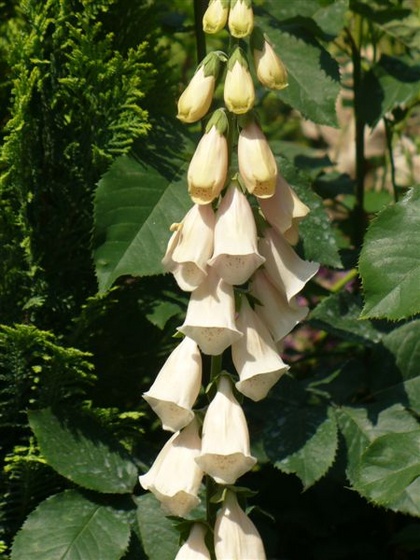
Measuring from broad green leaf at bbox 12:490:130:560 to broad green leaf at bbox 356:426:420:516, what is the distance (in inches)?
18.4

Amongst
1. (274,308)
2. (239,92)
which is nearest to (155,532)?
(274,308)

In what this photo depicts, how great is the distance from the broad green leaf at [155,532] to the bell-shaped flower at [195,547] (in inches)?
10.2

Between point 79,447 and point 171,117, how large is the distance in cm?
77

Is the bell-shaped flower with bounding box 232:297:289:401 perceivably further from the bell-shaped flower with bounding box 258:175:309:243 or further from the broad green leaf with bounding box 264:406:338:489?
the broad green leaf with bounding box 264:406:338:489

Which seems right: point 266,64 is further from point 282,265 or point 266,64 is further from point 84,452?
point 84,452

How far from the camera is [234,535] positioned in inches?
64.6

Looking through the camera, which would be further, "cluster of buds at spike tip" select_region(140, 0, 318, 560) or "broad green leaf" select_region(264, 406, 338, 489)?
"broad green leaf" select_region(264, 406, 338, 489)

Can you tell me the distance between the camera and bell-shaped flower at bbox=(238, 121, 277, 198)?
1550 mm

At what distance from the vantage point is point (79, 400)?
89.8 inches

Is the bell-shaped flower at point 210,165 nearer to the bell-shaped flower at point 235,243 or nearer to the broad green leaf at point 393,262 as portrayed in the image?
the bell-shaped flower at point 235,243

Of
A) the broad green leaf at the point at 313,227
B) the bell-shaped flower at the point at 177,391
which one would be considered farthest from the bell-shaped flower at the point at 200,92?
the broad green leaf at the point at 313,227

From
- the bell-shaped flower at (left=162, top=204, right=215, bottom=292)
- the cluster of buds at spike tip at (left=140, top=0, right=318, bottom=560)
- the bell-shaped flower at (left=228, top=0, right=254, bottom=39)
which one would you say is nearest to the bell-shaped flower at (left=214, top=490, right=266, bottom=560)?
the cluster of buds at spike tip at (left=140, top=0, right=318, bottom=560)

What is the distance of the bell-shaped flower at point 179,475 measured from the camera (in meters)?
1.64

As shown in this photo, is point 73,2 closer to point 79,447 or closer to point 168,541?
point 79,447
